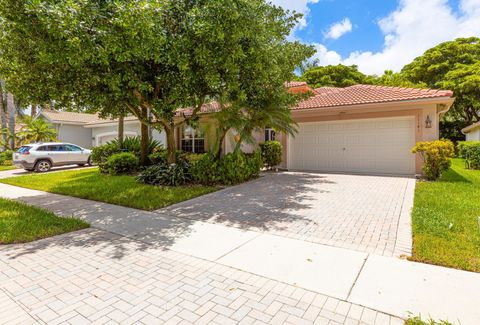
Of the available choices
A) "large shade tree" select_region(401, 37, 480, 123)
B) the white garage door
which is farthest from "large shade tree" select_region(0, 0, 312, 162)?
"large shade tree" select_region(401, 37, 480, 123)

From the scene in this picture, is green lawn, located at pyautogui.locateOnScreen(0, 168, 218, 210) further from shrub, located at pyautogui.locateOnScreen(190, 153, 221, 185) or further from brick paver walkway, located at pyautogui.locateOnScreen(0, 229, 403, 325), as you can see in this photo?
brick paver walkway, located at pyautogui.locateOnScreen(0, 229, 403, 325)

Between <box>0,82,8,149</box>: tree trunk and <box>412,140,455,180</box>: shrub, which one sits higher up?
<box>0,82,8,149</box>: tree trunk

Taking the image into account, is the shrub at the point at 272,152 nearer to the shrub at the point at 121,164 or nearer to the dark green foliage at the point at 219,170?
the dark green foliage at the point at 219,170

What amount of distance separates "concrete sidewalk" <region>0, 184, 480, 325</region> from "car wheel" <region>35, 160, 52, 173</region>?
40.8 ft

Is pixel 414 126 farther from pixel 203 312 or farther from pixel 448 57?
pixel 448 57

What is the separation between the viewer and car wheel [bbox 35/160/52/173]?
15231mm

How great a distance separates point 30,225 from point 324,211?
Answer: 20.4ft

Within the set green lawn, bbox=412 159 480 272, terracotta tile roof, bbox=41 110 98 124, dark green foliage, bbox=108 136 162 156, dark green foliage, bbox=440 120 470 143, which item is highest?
terracotta tile roof, bbox=41 110 98 124

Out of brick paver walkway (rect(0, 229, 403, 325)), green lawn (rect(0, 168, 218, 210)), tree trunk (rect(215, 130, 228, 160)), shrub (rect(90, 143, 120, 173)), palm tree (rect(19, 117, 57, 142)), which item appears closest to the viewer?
brick paver walkway (rect(0, 229, 403, 325))

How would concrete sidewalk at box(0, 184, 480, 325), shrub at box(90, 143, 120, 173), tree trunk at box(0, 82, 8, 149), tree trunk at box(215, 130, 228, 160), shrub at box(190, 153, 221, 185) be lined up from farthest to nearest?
tree trunk at box(0, 82, 8, 149) → shrub at box(90, 143, 120, 173) → tree trunk at box(215, 130, 228, 160) → shrub at box(190, 153, 221, 185) → concrete sidewalk at box(0, 184, 480, 325)

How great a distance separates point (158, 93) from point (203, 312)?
7.75 meters

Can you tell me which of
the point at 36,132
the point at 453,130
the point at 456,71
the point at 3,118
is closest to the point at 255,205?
the point at 36,132

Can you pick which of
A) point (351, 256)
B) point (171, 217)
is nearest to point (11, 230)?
point (171, 217)

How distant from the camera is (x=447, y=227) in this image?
4.87 meters
